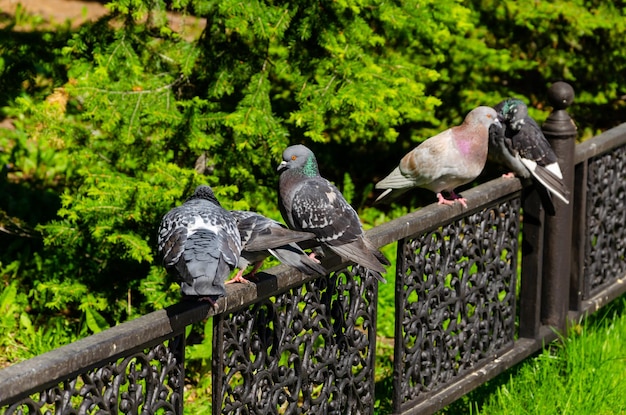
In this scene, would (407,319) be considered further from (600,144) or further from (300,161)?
(600,144)

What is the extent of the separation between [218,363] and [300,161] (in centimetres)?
129

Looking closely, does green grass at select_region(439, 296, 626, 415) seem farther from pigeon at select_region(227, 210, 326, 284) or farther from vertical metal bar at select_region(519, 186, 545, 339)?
pigeon at select_region(227, 210, 326, 284)

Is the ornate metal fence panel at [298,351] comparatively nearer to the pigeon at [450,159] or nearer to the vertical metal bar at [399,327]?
the vertical metal bar at [399,327]

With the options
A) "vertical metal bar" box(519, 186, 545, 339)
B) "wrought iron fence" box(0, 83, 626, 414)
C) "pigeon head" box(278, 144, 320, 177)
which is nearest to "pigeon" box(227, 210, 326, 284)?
"wrought iron fence" box(0, 83, 626, 414)

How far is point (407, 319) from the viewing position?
454cm

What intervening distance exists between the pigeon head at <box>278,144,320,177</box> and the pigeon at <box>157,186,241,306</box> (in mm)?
824

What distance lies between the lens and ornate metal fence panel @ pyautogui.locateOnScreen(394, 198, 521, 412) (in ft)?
14.9

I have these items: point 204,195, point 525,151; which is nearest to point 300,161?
point 204,195

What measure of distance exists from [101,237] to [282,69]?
145 centimetres

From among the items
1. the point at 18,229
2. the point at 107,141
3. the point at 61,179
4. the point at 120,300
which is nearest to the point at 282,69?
the point at 107,141

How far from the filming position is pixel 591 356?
560 centimetres

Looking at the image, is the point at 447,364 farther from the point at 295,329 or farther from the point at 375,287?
the point at 295,329

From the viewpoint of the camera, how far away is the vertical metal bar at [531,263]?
5.43 m

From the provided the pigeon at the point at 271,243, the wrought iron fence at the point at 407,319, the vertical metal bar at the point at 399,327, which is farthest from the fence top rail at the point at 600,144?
the pigeon at the point at 271,243
